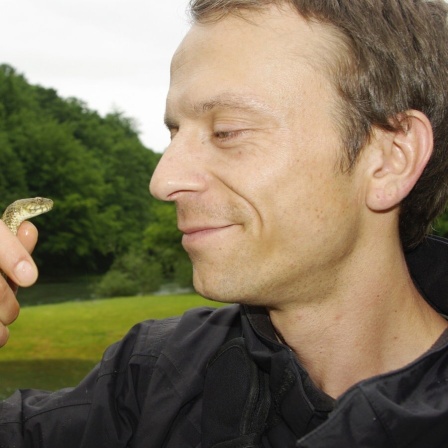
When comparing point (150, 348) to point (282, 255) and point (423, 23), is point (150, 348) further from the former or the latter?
point (423, 23)

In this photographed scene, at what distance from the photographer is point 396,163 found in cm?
310

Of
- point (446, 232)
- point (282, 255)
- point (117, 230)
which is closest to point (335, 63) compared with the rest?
point (282, 255)

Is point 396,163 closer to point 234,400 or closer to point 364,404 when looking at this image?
point 364,404

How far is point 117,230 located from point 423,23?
64831 millimetres

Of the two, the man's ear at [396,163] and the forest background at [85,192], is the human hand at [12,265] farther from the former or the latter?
the forest background at [85,192]

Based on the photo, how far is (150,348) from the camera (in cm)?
342

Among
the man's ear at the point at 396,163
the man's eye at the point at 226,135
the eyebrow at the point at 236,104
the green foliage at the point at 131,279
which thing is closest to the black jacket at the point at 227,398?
the man's ear at the point at 396,163

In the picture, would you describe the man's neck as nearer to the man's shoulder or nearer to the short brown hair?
the man's shoulder

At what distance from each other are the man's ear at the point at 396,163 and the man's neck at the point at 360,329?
0.40m

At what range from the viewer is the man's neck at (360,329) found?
306cm

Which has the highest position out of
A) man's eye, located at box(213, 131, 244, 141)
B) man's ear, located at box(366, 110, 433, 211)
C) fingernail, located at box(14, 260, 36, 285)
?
man's eye, located at box(213, 131, 244, 141)

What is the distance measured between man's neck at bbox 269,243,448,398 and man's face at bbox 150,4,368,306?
1.04 feet

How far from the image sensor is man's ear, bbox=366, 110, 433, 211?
121 inches

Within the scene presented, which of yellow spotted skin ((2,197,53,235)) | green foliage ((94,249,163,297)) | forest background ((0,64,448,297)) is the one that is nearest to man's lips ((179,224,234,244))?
yellow spotted skin ((2,197,53,235))
